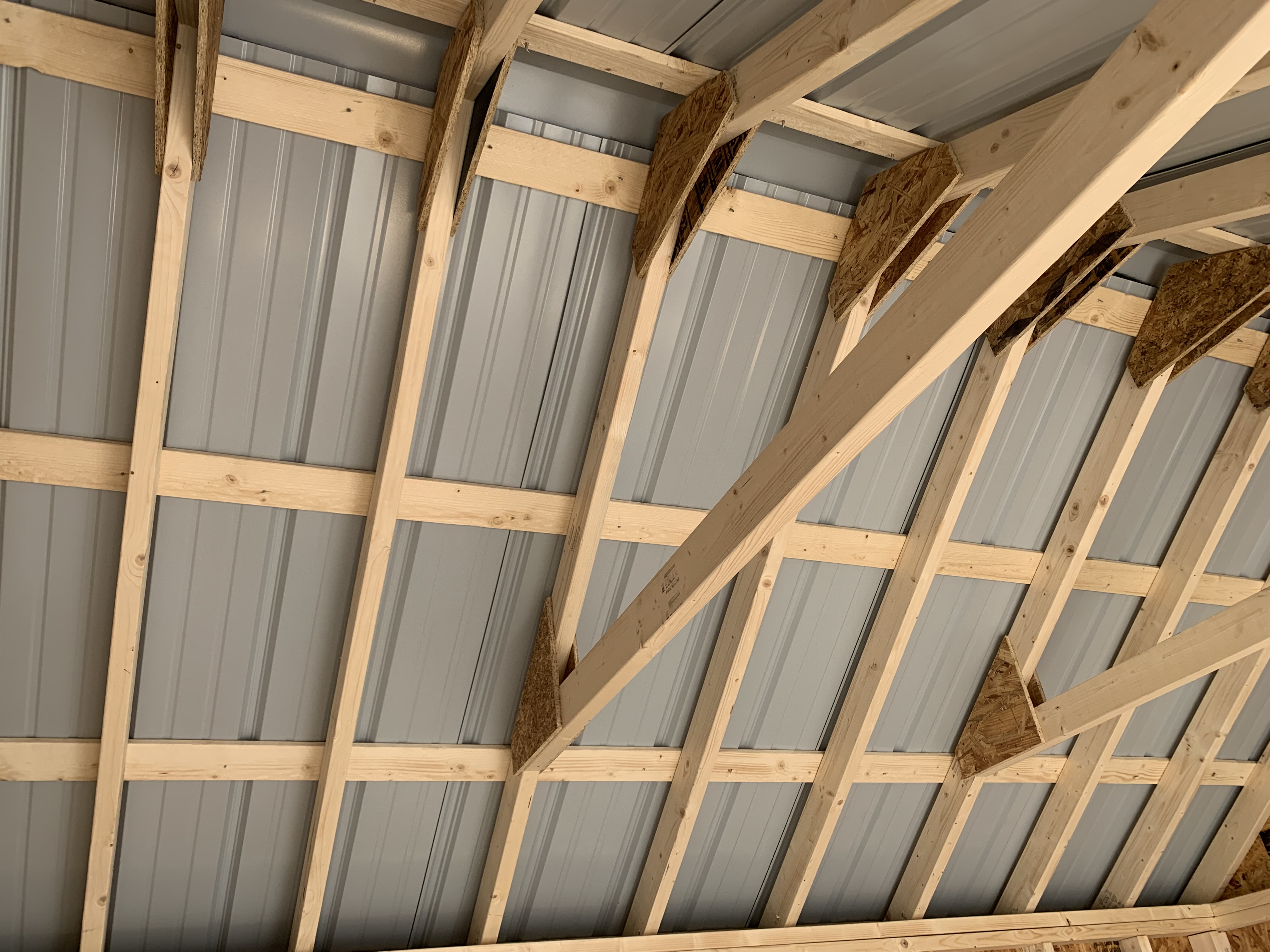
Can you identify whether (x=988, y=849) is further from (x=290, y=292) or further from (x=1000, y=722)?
(x=290, y=292)

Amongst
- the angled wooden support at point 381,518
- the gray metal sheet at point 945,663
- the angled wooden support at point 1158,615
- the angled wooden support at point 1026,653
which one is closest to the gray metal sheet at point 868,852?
the angled wooden support at point 1026,653

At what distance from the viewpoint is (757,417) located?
134 inches

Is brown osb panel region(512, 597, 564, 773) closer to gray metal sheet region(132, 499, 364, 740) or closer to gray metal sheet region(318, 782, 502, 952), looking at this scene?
gray metal sheet region(318, 782, 502, 952)

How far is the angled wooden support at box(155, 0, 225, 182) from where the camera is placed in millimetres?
2139

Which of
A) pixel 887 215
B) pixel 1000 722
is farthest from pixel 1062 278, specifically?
pixel 1000 722

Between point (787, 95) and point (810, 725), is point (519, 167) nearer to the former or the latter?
point (787, 95)

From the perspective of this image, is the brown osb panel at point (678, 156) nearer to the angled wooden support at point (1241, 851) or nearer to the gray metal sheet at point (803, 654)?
the gray metal sheet at point (803, 654)

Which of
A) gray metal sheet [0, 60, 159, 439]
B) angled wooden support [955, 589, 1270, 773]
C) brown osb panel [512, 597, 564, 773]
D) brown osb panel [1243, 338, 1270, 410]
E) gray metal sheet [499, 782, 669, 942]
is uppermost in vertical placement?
brown osb panel [1243, 338, 1270, 410]

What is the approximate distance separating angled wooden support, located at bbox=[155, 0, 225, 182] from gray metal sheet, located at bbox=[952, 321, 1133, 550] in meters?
3.05

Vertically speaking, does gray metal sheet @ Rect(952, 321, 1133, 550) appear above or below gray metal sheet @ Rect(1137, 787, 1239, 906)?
above

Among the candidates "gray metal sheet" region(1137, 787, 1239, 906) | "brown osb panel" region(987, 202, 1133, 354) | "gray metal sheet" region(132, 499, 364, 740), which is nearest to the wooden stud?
"gray metal sheet" region(132, 499, 364, 740)

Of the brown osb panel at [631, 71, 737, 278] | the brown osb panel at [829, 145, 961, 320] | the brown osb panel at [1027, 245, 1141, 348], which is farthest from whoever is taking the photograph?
the brown osb panel at [1027, 245, 1141, 348]

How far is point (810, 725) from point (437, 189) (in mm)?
2824

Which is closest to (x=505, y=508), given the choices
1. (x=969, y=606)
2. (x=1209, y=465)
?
(x=969, y=606)
